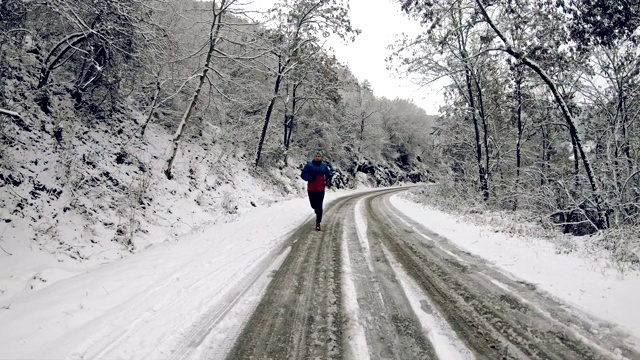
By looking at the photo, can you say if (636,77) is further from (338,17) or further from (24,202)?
(24,202)

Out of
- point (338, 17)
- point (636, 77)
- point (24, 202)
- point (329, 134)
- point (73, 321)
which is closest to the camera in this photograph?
point (73, 321)

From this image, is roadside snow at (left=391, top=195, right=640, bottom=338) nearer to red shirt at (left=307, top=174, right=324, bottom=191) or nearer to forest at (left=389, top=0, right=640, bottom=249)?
forest at (left=389, top=0, right=640, bottom=249)

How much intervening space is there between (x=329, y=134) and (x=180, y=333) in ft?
107

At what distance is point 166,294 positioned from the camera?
4234 millimetres

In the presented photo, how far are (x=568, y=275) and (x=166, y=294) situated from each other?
5668 millimetres

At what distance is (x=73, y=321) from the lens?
3521 mm

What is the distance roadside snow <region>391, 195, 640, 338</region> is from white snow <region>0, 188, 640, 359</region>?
0.5 inches

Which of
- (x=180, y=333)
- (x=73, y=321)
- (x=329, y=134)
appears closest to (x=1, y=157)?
(x=73, y=321)

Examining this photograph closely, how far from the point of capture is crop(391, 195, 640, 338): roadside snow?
143 inches

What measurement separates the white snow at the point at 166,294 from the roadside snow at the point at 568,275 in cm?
1

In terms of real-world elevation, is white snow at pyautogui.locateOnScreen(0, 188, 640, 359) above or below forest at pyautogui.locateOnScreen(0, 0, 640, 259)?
below

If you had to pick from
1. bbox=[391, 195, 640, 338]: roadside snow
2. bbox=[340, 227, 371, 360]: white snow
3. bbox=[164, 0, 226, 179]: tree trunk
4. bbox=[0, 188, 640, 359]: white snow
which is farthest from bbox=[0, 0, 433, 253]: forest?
bbox=[391, 195, 640, 338]: roadside snow

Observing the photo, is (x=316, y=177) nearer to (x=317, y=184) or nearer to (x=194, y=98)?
(x=317, y=184)

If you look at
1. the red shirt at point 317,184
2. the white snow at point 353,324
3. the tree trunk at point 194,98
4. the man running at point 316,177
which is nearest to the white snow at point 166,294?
the white snow at point 353,324
